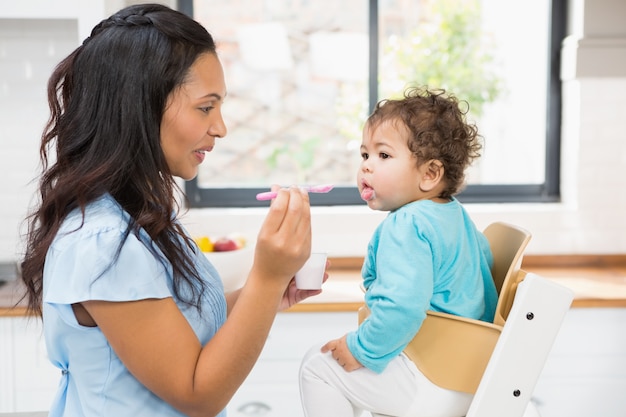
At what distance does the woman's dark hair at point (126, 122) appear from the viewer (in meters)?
1.11

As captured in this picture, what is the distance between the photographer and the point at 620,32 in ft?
9.36

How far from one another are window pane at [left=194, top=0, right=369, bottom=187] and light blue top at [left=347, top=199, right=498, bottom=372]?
1.91m

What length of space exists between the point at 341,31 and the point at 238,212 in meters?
1.14

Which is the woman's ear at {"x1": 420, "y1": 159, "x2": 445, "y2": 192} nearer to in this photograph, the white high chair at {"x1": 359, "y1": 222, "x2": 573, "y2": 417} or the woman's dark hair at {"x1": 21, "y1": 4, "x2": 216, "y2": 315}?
the white high chair at {"x1": 359, "y1": 222, "x2": 573, "y2": 417}

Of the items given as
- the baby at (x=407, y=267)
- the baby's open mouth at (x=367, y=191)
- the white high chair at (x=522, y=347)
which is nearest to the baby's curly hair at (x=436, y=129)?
the baby at (x=407, y=267)

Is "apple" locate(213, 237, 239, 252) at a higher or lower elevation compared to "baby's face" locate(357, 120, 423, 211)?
lower

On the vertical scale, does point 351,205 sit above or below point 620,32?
below

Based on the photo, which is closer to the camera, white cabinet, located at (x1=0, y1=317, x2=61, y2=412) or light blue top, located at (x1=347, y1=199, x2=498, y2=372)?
light blue top, located at (x1=347, y1=199, x2=498, y2=372)

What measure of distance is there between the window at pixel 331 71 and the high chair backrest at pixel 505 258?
169 cm

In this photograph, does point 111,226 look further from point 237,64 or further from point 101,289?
point 237,64

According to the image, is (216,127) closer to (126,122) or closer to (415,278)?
(126,122)

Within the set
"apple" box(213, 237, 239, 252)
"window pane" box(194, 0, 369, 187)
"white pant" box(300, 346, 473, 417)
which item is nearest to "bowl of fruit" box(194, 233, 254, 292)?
"apple" box(213, 237, 239, 252)

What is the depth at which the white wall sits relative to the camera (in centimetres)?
279

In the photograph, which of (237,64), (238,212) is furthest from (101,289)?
(237,64)
